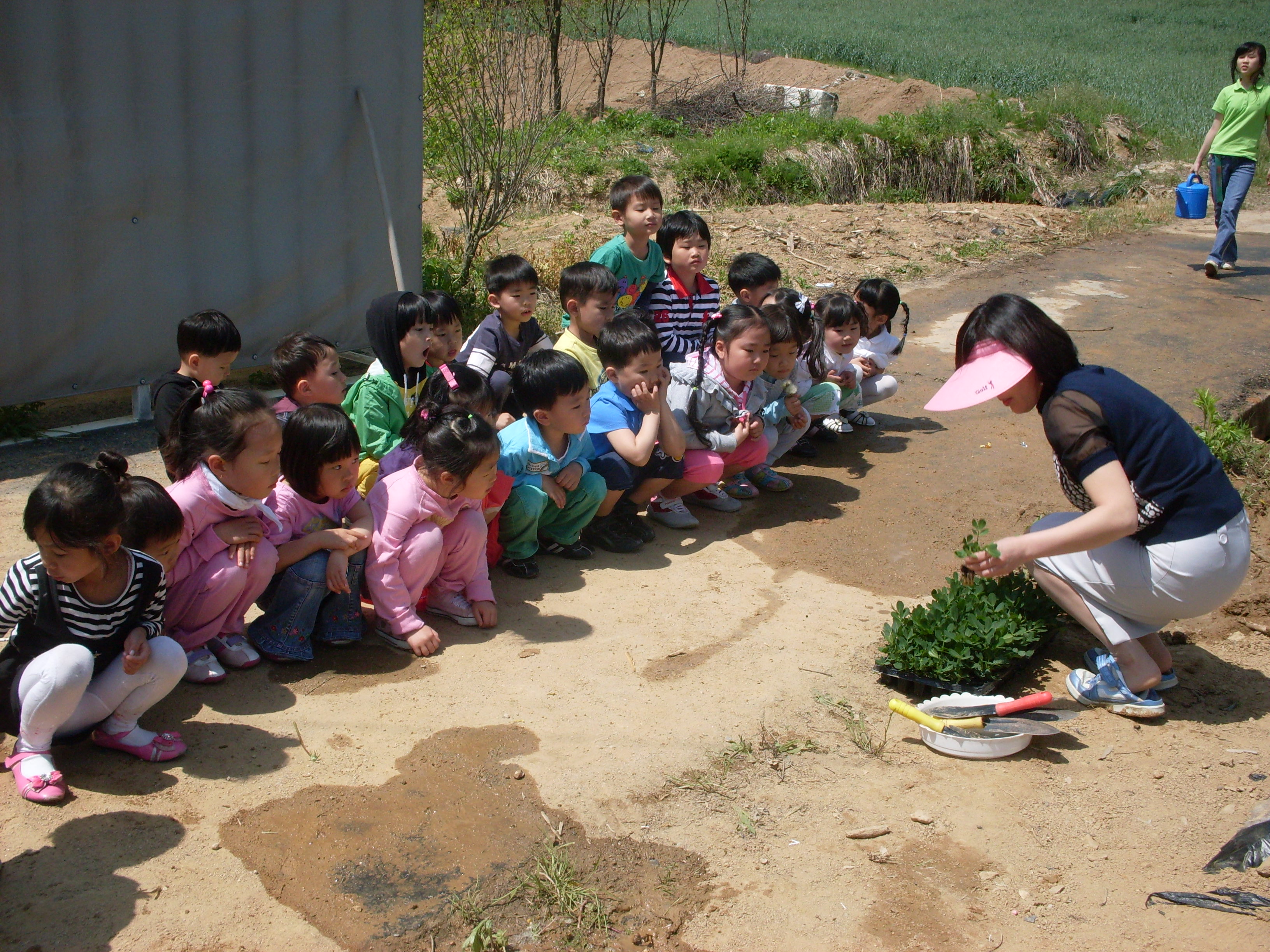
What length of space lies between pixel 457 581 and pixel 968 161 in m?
11.8

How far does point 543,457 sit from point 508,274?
3.89 ft

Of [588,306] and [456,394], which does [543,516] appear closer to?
[456,394]

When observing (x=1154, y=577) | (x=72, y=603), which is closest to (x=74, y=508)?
(x=72, y=603)

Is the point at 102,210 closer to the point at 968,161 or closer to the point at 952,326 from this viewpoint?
the point at 952,326

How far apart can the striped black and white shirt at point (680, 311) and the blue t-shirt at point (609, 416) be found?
102 cm

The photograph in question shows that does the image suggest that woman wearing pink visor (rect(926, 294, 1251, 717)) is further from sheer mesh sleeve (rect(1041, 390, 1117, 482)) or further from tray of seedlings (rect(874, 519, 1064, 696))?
tray of seedlings (rect(874, 519, 1064, 696))

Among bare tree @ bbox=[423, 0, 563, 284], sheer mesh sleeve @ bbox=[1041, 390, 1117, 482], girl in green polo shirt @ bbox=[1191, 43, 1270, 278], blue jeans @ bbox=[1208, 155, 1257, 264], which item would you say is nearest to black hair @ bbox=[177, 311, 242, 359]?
sheer mesh sleeve @ bbox=[1041, 390, 1117, 482]

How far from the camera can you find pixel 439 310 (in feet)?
14.7

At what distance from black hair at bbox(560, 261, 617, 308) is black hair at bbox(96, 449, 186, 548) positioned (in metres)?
2.48

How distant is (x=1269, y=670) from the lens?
388cm

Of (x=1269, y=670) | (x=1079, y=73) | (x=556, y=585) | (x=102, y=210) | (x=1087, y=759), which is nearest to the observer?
(x=1087, y=759)

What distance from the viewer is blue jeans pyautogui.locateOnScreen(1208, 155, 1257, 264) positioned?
940 centimetres

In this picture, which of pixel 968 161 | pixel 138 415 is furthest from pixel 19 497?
pixel 968 161

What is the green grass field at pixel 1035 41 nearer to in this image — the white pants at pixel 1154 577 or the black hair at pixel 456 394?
the white pants at pixel 1154 577
